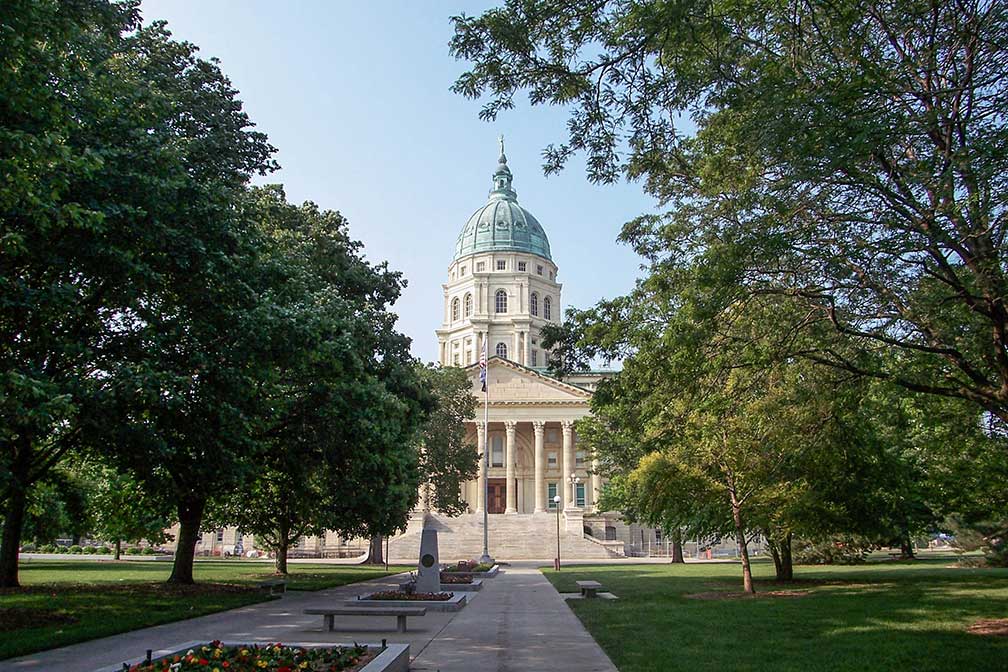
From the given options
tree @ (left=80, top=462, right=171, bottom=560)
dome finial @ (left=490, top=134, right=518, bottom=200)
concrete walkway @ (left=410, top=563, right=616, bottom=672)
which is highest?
dome finial @ (left=490, top=134, right=518, bottom=200)

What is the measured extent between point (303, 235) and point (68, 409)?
46.0 ft

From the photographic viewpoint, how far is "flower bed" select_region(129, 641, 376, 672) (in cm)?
788

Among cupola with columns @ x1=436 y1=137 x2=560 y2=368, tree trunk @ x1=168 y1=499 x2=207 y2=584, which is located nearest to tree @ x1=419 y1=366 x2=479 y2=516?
tree trunk @ x1=168 y1=499 x2=207 y2=584

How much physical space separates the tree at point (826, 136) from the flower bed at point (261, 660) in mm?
6698

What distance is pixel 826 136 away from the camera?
1010cm

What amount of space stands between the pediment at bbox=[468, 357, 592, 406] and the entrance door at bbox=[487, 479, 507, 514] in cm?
917

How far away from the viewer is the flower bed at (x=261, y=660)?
788cm

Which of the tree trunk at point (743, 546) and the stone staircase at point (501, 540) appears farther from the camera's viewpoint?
the stone staircase at point (501, 540)

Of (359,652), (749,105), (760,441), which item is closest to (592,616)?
(760,441)

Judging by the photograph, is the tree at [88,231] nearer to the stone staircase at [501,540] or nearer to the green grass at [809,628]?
the green grass at [809,628]

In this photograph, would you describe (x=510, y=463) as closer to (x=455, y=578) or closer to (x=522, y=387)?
(x=522, y=387)

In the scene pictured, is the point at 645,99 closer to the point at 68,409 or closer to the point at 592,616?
the point at 68,409

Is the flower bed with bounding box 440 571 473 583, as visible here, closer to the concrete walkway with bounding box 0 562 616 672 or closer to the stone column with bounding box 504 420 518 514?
the concrete walkway with bounding box 0 562 616 672

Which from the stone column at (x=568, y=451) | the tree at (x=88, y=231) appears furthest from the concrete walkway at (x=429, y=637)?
the stone column at (x=568, y=451)
